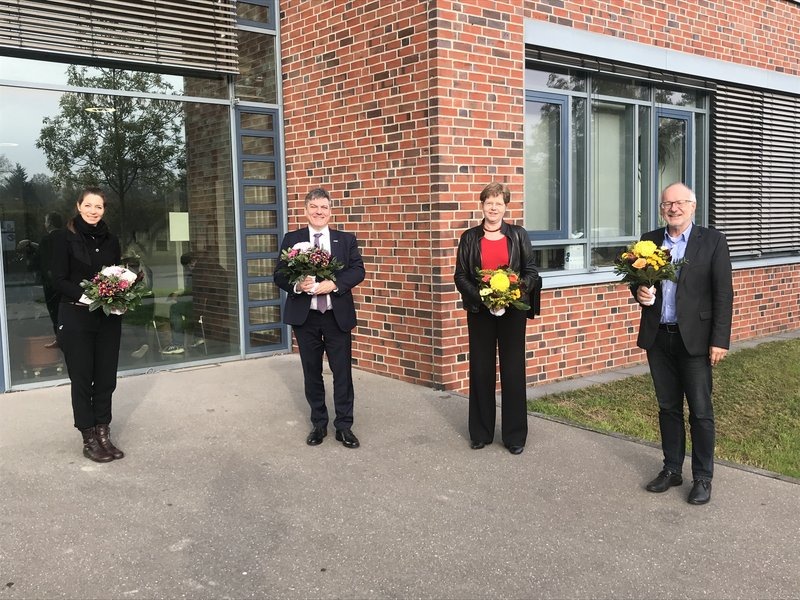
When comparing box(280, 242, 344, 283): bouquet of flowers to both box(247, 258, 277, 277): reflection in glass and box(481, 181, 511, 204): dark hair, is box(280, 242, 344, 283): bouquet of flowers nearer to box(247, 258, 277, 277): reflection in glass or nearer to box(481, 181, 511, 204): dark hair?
box(481, 181, 511, 204): dark hair

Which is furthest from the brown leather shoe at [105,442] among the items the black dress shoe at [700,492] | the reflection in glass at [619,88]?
the reflection in glass at [619,88]

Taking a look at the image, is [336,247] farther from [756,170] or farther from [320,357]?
[756,170]

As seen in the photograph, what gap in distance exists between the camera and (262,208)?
8445 millimetres

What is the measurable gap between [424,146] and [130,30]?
3.18 metres

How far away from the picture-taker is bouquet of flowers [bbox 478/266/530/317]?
4.69m

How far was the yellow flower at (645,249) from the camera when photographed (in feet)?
13.5

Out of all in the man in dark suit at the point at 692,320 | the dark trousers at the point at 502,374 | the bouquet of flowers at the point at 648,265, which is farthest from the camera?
the dark trousers at the point at 502,374

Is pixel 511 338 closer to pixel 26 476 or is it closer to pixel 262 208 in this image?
pixel 26 476

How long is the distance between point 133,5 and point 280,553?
19.1 ft

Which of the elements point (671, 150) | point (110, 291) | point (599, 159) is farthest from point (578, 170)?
point (110, 291)

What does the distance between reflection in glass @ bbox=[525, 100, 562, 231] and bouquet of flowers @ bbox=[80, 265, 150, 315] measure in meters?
4.38

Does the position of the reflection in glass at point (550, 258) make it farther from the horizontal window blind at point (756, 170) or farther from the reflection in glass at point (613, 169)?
the horizontal window blind at point (756, 170)

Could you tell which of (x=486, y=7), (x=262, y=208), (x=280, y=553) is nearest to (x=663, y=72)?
(x=486, y=7)

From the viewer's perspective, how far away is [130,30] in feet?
23.9
